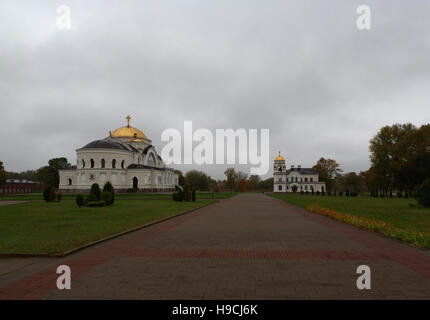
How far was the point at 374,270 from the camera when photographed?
21.4 ft

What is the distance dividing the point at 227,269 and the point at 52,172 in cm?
9366

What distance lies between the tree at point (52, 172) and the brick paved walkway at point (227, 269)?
86.2 metres

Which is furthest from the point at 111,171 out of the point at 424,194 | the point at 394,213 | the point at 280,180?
the point at 394,213

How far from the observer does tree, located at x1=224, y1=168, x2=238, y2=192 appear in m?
118

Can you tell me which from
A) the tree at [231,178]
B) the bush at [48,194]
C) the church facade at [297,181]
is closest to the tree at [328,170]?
the church facade at [297,181]

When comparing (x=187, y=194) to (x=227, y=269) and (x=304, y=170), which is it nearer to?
(x=227, y=269)

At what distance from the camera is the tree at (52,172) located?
85.2 metres

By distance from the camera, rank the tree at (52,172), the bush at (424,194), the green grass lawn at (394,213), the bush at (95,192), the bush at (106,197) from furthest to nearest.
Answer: the tree at (52,172) < the bush at (106,197) < the bush at (95,192) < the bush at (424,194) < the green grass lawn at (394,213)

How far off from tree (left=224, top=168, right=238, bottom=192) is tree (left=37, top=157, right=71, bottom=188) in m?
57.9

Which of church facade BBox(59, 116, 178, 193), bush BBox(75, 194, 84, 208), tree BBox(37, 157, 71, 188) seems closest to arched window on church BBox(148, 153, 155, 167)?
church facade BBox(59, 116, 178, 193)

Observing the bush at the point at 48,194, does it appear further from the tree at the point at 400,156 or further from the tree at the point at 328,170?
the tree at the point at 328,170

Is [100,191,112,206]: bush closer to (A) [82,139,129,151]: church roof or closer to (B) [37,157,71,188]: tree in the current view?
(A) [82,139,129,151]: church roof

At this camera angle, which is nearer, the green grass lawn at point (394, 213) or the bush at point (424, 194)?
the green grass lawn at point (394, 213)
